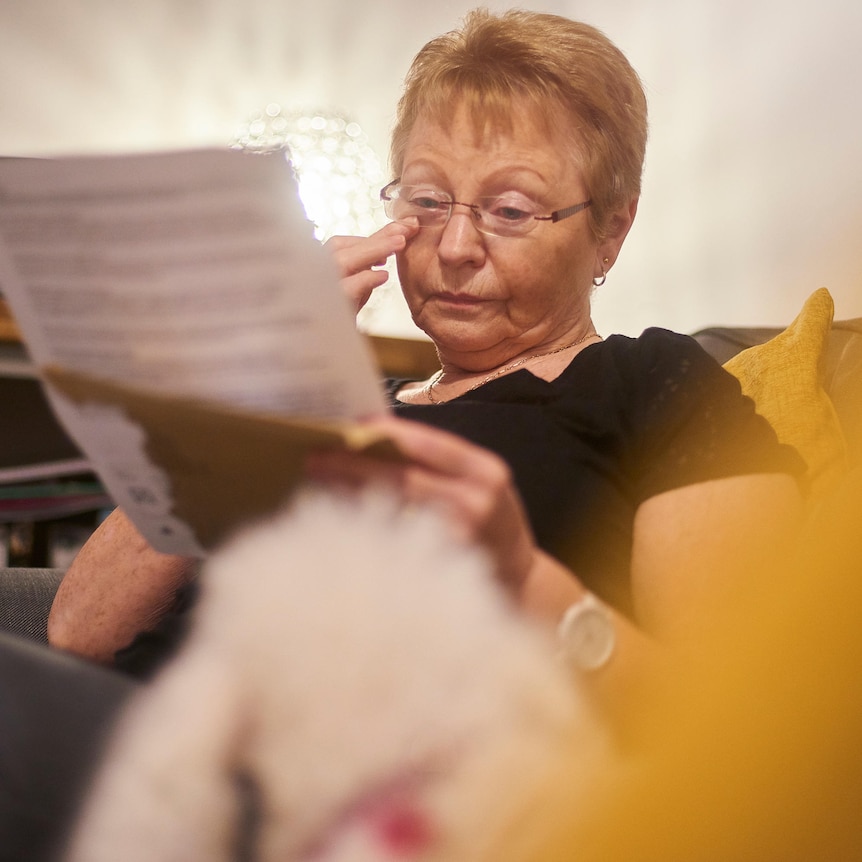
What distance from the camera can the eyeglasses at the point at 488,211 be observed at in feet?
Result: 2.57

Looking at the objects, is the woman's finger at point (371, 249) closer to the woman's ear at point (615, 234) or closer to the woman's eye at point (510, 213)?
the woman's eye at point (510, 213)

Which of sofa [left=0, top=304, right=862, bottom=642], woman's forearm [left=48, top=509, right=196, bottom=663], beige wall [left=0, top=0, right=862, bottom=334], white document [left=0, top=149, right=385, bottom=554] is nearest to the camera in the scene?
white document [left=0, top=149, right=385, bottom=554]

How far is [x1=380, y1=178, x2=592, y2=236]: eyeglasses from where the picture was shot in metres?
0.78

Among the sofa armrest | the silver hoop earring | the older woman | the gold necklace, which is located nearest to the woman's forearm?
the older woman

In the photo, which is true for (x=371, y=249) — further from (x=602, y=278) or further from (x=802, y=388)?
(x=802, y=388)

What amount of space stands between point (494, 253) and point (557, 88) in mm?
164

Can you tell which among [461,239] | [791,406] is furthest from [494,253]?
[791,406]

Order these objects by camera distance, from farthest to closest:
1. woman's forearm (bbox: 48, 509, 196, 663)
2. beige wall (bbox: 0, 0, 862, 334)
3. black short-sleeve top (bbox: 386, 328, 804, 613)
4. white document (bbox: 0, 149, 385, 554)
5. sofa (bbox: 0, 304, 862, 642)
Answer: beige wall (bbox: 0, 0, 862, 334), sofa (bbox: 0, 304, 862, 642), woman's forearm (bbox: 48, 509, 196, 663), black short-sleeve top (bbox: 386, 328, 804, 613), white document (bbox: 0, 149, 385, 554)

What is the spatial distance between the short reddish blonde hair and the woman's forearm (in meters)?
0.47

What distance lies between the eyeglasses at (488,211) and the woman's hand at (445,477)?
1.30ft

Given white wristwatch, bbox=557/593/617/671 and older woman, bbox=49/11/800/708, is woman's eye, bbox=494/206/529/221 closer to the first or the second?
older woman, bbox=49/11/800/708

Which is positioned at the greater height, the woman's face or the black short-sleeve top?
the woman's face

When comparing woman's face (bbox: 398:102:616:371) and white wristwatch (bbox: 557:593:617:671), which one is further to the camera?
woman's face (bbox: 398:102:616:371)

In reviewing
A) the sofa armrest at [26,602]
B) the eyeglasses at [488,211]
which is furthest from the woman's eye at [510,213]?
the sofa armrest at [26,602]
